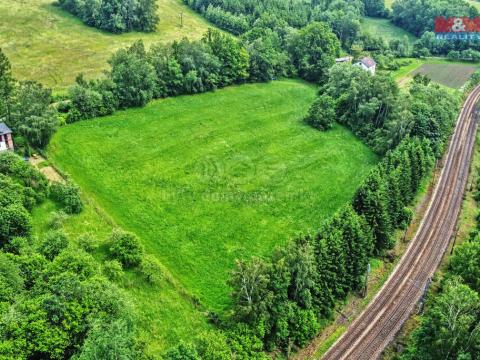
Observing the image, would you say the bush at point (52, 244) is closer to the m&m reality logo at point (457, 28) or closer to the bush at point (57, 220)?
the bush at point (57, 220)

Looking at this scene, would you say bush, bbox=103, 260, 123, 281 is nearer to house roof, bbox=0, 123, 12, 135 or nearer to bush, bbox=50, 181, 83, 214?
bush, bbox=50, 181, 83, 214

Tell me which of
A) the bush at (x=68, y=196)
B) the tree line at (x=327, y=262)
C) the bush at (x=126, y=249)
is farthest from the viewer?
the bush at (x=68, y=196)

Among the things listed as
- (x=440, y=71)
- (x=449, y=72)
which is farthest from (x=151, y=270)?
(x=449, y=72)

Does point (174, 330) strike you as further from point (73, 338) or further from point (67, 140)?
point (67, 140)

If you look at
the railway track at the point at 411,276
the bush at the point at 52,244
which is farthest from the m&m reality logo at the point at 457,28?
the bush at the point at 52,244

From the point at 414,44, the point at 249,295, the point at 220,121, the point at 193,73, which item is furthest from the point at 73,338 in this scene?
the point at 414,44

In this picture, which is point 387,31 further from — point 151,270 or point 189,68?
point 151,270

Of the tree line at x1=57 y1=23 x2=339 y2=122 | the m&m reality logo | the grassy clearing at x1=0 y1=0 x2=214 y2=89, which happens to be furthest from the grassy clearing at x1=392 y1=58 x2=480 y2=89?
the grassy clearing at x1=0 y1=0 x2=214 y2=89
